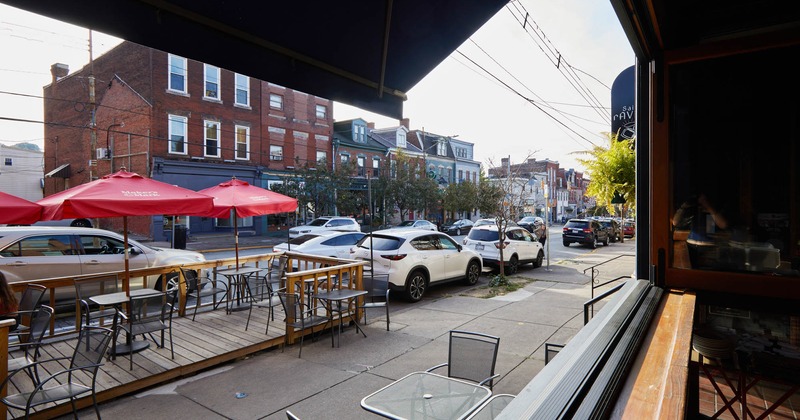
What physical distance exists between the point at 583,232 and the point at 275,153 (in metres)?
21.1

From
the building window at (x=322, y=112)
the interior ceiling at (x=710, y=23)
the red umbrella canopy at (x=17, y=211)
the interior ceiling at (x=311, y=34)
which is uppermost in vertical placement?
the building window at (x=322, y=112)

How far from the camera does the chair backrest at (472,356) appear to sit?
12.8ft

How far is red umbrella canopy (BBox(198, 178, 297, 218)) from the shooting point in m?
8.08

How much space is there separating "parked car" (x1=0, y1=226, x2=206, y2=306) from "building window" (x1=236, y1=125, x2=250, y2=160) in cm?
2032

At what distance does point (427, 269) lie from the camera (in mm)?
10117

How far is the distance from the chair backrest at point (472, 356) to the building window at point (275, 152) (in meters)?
28.2

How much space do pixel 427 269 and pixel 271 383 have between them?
5.60m

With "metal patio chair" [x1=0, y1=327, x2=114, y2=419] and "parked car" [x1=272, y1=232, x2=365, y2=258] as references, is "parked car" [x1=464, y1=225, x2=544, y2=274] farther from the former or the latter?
"metal patio chair" [x1=0, y1=327, x2=114, y2=419]

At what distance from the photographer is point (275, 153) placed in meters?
30.5

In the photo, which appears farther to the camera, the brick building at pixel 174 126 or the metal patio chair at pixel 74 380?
the brick building at pixel 174 126

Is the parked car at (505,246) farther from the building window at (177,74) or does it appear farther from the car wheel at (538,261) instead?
the building window at (177,74)

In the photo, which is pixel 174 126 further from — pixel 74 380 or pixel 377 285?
pixel 74 380

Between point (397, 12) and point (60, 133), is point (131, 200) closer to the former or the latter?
point (397, 12)

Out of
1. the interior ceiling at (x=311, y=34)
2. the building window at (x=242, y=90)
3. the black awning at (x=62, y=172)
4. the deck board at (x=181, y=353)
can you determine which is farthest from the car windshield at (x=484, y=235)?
the black awning at (x=62, y=172)
